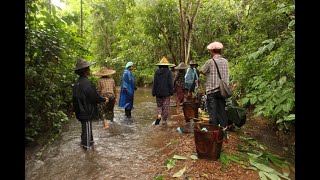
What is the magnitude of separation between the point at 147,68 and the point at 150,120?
47.9 feet

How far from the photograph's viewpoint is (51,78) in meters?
7.00

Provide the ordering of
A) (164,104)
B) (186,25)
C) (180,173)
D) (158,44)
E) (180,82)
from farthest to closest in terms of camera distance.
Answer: (158,44)
(186,25)
(180,82)
(164,104)
(180,173)

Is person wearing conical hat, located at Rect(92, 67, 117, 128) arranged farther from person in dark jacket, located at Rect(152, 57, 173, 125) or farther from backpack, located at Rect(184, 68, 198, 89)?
backpack, located at Rect(184, 68, 198, 89)

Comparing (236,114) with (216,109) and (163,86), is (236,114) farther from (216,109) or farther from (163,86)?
(163,86)

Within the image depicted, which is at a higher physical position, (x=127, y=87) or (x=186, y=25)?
(x=186, y=25)

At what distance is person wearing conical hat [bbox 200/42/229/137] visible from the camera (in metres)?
6.44

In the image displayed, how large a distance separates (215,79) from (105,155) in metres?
3.08

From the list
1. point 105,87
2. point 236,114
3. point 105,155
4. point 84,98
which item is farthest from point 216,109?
point 105,87

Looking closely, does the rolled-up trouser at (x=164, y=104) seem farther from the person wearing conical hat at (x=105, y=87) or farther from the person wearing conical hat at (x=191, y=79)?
the person wearing conical hat at (x=191, y=79)

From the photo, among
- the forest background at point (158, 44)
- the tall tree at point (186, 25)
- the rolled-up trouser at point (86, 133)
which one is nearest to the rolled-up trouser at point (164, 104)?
the forest background at point (158, 44)

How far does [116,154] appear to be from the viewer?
630 centimetres

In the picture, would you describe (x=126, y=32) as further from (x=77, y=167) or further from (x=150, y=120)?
(x=77, y=167)

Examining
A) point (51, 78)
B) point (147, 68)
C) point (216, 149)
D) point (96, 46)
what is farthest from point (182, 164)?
point (96, 46)

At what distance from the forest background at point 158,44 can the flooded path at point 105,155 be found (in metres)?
0.59
